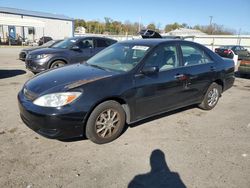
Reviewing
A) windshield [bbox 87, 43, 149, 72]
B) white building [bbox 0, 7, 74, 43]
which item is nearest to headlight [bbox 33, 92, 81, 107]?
windshield [bbox 87, 43, 149, 72]

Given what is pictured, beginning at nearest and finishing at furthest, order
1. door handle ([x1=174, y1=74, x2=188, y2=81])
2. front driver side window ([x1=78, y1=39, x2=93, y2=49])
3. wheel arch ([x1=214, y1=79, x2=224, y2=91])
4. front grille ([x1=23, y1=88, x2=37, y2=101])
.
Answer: front grille ([x1=23, y1=88, x2=37, y2=101])
door handle ([x1=174, y1=74, x2=188, y2=81])
wheel arch ([x1=214, y1=79, x2=224, y2=91])
front driver side window ([x1=78, y1=39, x2=93, y2=49])

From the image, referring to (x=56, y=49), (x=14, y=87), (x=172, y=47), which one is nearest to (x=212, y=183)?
(x=172, y=47)

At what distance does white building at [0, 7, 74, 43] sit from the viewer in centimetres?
3022

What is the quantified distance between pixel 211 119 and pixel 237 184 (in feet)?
7.36

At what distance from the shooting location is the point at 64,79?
3.55 meters

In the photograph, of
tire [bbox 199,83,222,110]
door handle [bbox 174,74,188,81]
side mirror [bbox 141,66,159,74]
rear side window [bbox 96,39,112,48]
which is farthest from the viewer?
rear side window [bbox 96,39,112,48]

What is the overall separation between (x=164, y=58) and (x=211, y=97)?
6.11 ft

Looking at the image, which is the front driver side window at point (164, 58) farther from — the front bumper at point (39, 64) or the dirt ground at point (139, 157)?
the front bumper at point (39, 64)

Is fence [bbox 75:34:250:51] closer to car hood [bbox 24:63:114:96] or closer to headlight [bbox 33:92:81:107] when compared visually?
car hood [bbox 24:63:114:96]

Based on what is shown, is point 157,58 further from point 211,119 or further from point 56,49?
point 56,49

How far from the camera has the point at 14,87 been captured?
682cm

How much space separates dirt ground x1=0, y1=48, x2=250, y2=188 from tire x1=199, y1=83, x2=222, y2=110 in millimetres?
682

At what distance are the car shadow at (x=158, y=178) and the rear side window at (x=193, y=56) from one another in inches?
90.2

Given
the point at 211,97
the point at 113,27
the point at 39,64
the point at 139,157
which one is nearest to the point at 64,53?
the point at 39,64
